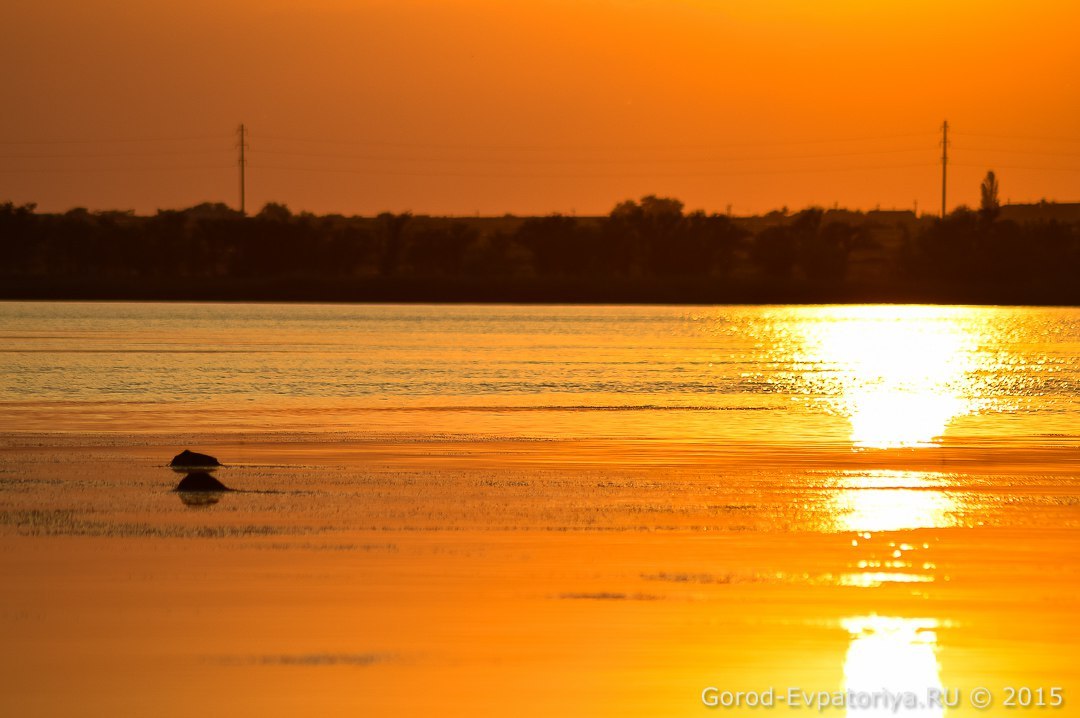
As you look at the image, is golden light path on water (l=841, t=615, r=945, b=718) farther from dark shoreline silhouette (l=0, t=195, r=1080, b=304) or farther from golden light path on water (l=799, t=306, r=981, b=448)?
dark shoreline silhouette (l=0, t=195, r=1080, b=304)

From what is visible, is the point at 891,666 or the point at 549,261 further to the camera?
the point at 549,261

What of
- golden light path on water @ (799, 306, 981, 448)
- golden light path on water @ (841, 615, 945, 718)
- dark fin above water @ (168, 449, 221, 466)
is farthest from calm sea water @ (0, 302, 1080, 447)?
golden light path on water @ (841, 615, 945, 718)

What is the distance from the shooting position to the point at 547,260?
18950 cm

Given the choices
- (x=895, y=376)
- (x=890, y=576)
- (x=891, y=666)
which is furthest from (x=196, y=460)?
(x=895, y=376)

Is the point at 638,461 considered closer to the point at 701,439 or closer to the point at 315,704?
the point at 701,439

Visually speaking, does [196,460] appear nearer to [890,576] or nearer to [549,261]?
[890,576]

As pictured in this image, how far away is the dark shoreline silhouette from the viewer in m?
176

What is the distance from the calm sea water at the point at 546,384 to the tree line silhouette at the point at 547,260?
279ft

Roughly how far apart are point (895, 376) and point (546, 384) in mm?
13929

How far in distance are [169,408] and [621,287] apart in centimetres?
14912

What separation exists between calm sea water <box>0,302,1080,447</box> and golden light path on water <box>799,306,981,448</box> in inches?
4.3

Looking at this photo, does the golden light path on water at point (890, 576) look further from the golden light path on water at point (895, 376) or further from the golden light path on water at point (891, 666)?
the golden light path on water at point (895, 376)

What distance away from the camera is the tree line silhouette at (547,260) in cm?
17625

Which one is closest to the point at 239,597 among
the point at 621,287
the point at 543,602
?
the point at 543,602
